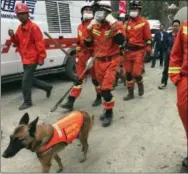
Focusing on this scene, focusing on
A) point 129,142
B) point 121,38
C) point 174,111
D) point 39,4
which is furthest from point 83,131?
point 39,4

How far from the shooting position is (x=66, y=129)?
16.6 ft

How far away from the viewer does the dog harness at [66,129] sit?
486 cm

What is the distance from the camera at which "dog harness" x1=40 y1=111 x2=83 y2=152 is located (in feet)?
16.0

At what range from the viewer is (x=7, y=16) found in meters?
8.83

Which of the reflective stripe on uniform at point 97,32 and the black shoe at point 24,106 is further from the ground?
the reflective stripe on uniform at point 97,32

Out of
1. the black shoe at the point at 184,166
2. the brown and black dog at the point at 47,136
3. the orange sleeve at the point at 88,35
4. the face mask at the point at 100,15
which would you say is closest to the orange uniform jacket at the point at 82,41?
the orange sleeve at the point at 88,35

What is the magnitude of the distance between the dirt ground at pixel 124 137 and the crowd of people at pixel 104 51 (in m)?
0.29

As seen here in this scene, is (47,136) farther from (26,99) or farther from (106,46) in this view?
(26,99)

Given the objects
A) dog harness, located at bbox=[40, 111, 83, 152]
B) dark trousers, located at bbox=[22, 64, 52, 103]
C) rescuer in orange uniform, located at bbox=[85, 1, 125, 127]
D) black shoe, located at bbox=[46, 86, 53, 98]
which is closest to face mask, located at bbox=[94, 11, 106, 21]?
rescuer in orange uniform, located at bbox=[85, 1, 125, 127]

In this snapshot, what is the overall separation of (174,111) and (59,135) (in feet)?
11.5

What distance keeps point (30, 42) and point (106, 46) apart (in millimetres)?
1824

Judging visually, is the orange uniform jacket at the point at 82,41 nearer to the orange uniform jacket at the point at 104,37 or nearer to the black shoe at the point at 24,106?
the orange uniform jacket at the point at 104,37

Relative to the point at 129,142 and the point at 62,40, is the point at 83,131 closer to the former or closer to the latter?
the point at 129,142

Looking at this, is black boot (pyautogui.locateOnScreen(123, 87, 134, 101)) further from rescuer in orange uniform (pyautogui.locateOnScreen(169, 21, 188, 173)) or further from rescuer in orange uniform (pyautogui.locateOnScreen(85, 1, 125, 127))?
rescuer in orange uniform (pyautogui.locateOnScreen(169, 21, 188, 173))
